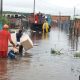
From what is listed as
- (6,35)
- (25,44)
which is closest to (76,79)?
(6,35)

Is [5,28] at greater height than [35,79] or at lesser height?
greater

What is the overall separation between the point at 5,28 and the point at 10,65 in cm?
285

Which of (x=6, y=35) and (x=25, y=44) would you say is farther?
(x=25, y=44)

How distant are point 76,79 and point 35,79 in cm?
121

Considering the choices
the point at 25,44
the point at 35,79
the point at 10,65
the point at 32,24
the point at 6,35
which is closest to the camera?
the point at 35,79

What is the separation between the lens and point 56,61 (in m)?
17.4

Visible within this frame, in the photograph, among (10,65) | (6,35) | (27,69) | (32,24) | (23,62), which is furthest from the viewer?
(32,24)

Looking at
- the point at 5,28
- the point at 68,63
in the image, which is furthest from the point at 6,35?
the point at 68,63

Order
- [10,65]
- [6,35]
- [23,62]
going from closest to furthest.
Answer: [10,65], [23,62], [6,35]

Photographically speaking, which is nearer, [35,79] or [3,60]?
[35,79]

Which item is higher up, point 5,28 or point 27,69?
point 5,28

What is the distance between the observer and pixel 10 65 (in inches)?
616

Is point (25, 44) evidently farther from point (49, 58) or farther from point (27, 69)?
point (27, 69)

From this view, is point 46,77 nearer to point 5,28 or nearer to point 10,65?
point 10,65
